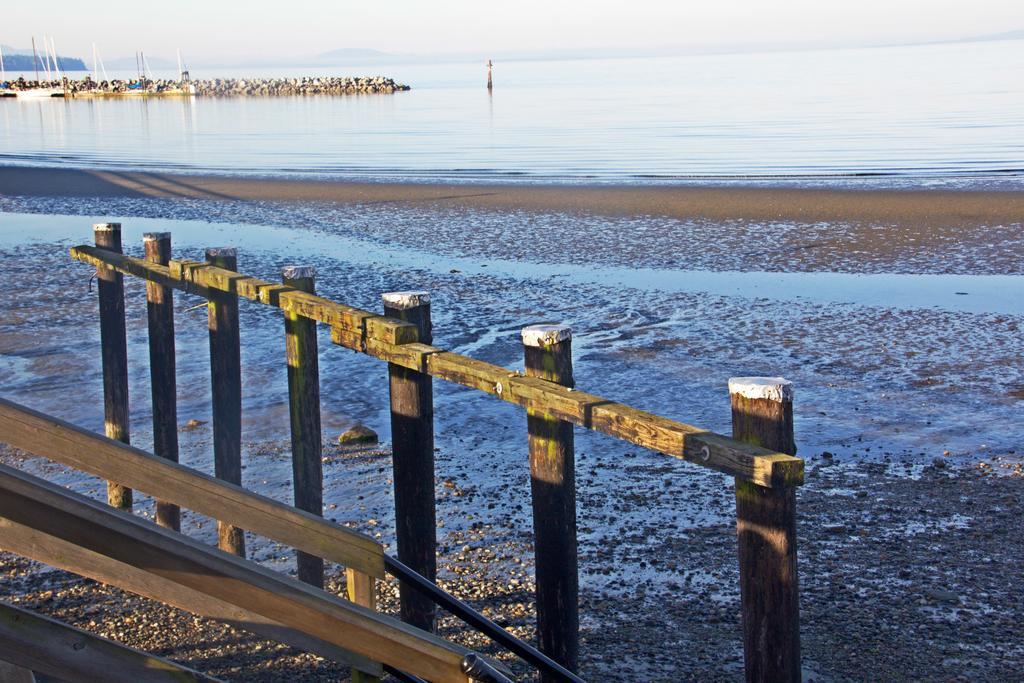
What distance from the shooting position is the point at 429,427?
560cm

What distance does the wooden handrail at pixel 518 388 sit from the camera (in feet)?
12.4

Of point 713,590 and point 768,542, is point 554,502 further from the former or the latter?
point 713,590

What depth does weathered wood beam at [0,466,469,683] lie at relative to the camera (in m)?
2.12

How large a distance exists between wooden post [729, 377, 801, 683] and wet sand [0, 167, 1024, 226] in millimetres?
16763

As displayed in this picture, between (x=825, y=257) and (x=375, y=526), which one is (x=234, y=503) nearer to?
(x=375, y=526)

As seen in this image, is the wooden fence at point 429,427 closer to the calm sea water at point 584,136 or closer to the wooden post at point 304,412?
the wooden post at point 304,412

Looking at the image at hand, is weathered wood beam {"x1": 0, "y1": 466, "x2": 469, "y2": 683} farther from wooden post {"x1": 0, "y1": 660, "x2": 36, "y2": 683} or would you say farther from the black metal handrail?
the black metal handrail

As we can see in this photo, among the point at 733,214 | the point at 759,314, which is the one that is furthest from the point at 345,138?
the point at 759,314

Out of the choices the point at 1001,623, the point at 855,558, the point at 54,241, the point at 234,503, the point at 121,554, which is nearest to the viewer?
the point at 121,554

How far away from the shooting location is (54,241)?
1880 cm

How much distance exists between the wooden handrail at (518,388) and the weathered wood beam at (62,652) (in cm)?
208

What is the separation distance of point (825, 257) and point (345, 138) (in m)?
33.7

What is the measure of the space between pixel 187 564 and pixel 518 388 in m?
2.72

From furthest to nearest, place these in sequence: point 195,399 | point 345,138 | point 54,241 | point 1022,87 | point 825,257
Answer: point 1022,87, point 345,138, point 54,241, point 825,257, point 195,399
